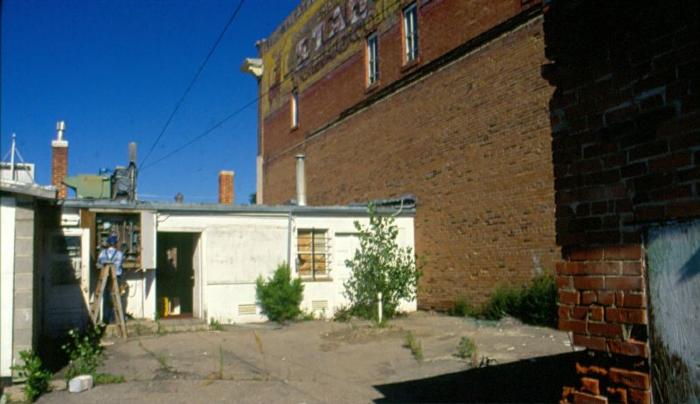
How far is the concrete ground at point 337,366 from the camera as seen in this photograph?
297 inches

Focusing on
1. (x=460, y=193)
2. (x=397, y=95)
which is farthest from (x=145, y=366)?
(x=397, y=95)

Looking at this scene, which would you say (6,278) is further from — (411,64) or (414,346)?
(411,64)

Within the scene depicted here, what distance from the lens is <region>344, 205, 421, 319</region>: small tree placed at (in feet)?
50.0

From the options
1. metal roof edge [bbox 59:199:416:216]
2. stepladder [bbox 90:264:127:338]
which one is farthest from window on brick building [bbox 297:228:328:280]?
stepladder [bbox 90:264:127:338]

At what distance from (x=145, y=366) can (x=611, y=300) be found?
26.9 feet

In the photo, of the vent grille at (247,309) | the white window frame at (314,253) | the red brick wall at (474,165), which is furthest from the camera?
the white window frame at (314,253)

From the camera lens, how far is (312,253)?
54.6ft

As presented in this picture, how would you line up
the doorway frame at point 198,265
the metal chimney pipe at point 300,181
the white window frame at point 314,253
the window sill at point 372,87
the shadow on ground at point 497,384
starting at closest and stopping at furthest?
1. the shadow on ground at point 497,384
2. the doorway frame at point 198,265
3. the white window frame at point 314,253
4. the window sill at point 372,87
5. the metal chimney pipe at point 300,181

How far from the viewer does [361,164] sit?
20.4m

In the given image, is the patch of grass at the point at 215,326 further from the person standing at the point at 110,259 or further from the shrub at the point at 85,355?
the shrub at the point at 85,355

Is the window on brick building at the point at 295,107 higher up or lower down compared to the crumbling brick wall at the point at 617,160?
higher up

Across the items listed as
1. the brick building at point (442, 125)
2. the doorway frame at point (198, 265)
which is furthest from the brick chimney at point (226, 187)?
the doorway frame at point (198, 265)

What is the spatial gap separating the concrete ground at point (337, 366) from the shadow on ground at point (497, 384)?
0.05 ft

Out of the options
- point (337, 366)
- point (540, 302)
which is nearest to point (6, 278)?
point (337, 366)
